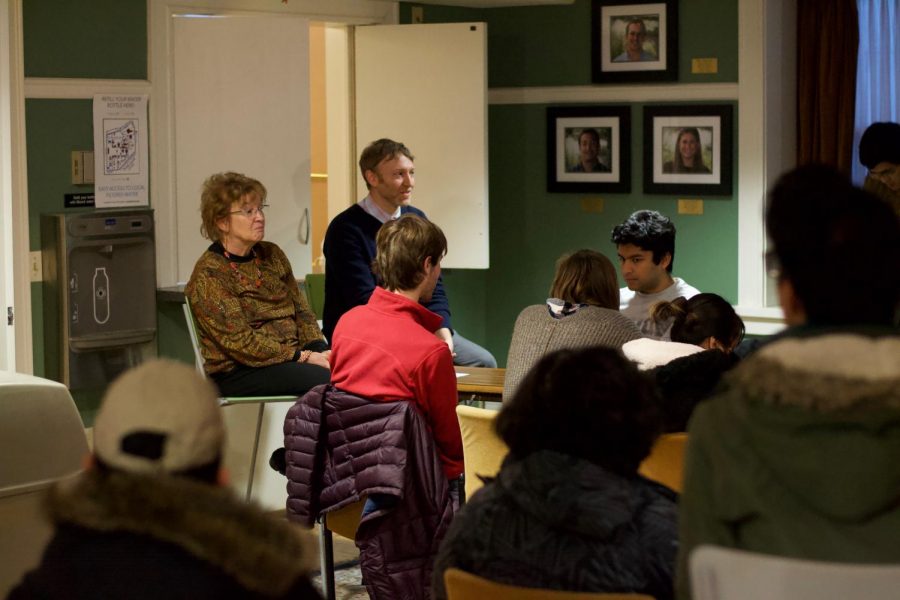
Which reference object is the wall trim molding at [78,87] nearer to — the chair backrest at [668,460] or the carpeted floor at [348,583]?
the carpeted floor at [348,583]

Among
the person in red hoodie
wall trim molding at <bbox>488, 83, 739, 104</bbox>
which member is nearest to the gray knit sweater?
the person in red hoodie

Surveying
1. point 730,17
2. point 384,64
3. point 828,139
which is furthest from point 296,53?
point 828,139

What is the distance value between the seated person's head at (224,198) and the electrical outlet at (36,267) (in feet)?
2.82

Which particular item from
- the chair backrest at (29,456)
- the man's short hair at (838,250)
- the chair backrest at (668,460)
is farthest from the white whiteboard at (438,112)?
the man's short hair at (838,250)

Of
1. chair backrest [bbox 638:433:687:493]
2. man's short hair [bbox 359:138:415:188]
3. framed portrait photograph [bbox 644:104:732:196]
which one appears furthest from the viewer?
framed portrait photograph [bbox 644:104:732:196]

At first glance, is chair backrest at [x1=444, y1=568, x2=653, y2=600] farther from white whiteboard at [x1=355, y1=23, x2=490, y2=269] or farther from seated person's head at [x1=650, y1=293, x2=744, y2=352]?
white whiteboard at [x1=355, y1=23, x2=490, y2=269]

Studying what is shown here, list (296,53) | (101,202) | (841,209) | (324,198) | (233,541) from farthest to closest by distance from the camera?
(324,198), (296,53), (101,202), (841,209), (233,541)

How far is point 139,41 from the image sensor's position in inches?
218

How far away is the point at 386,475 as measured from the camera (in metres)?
3.35

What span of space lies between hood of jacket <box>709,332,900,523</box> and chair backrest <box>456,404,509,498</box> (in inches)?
62.2

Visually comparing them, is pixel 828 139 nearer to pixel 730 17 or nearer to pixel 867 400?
pixel 730 17

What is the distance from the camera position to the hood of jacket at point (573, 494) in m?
2.05

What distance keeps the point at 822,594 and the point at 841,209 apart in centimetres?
49

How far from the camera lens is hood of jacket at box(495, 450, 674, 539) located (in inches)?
80.6
